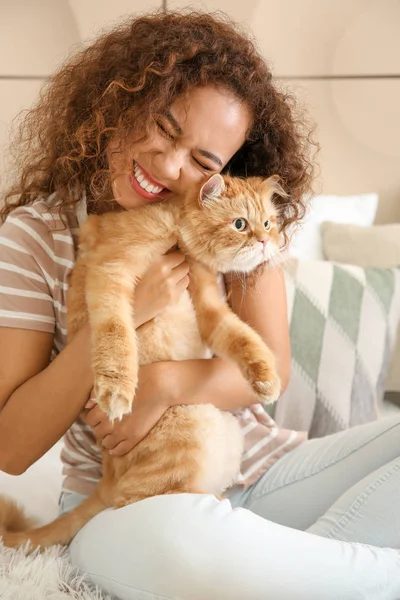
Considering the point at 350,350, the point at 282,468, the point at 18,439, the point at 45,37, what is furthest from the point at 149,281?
the point at 45,37

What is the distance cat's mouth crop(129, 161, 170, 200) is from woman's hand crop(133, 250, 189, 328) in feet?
0.42

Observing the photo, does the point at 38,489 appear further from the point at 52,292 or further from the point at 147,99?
the point at 147,99

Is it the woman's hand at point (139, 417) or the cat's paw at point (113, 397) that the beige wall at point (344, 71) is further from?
the cat's paw at point (113, 397)

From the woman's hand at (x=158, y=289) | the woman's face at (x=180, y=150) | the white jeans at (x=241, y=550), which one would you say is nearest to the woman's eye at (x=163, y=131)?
the woman's face at (x=180, y=150)

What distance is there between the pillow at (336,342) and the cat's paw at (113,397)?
84 cm

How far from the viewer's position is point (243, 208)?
109 cm

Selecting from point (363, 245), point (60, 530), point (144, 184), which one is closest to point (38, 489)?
point (60, 530)

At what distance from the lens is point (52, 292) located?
1.18 metres

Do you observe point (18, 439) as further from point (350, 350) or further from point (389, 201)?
point (389, 201)

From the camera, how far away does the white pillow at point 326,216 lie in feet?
6.38

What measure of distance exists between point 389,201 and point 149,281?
149 cm

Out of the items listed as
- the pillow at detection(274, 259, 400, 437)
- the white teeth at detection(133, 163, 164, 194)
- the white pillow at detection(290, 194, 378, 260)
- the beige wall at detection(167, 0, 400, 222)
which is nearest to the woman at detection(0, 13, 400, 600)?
the white teeth at detection(133, 163, 164, 194)

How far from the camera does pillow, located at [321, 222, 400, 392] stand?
1.93 meters

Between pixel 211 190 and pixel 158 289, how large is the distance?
0.67 ft
